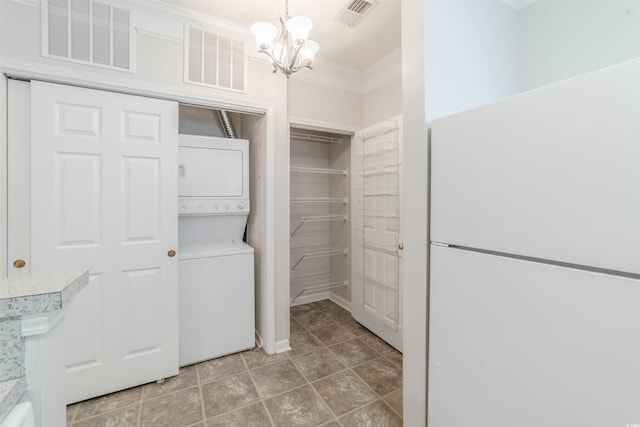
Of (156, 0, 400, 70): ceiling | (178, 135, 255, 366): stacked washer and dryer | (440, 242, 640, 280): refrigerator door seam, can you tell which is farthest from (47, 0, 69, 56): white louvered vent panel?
(440, 242, 640, 280): refrigerator door seam

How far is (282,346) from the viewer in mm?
2408

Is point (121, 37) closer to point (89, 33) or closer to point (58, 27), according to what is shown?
point (89, 33)

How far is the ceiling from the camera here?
1.88 m

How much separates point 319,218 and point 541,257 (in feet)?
8.61

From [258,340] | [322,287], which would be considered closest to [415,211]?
[258,340]

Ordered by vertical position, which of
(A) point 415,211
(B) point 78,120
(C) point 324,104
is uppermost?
(C) point 324,104

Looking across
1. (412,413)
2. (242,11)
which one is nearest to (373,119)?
(242,11)

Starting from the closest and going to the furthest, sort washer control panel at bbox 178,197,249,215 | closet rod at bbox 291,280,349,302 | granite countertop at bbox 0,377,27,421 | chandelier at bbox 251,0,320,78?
granite countertop at bbox 0,377,27,421
chandelier at bbox 251,0,320,78
washer control panel at bbox 178,197,249,215
closet rod at bbox 291,280,349,302

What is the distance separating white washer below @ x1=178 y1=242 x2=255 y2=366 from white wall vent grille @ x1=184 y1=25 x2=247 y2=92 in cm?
139

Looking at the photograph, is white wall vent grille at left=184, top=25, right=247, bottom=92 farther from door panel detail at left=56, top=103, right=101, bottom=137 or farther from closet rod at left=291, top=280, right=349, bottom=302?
closet rod at left=291, top=280, right=349, bottom=302

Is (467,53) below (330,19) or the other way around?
below

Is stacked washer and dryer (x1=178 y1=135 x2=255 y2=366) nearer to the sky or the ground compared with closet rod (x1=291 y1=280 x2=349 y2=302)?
nearer to the sky

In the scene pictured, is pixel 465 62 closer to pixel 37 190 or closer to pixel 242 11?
pixel 242 11

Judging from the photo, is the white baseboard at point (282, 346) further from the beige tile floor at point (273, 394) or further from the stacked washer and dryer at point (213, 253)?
the stacked washer and dryer at point (213, 253)
